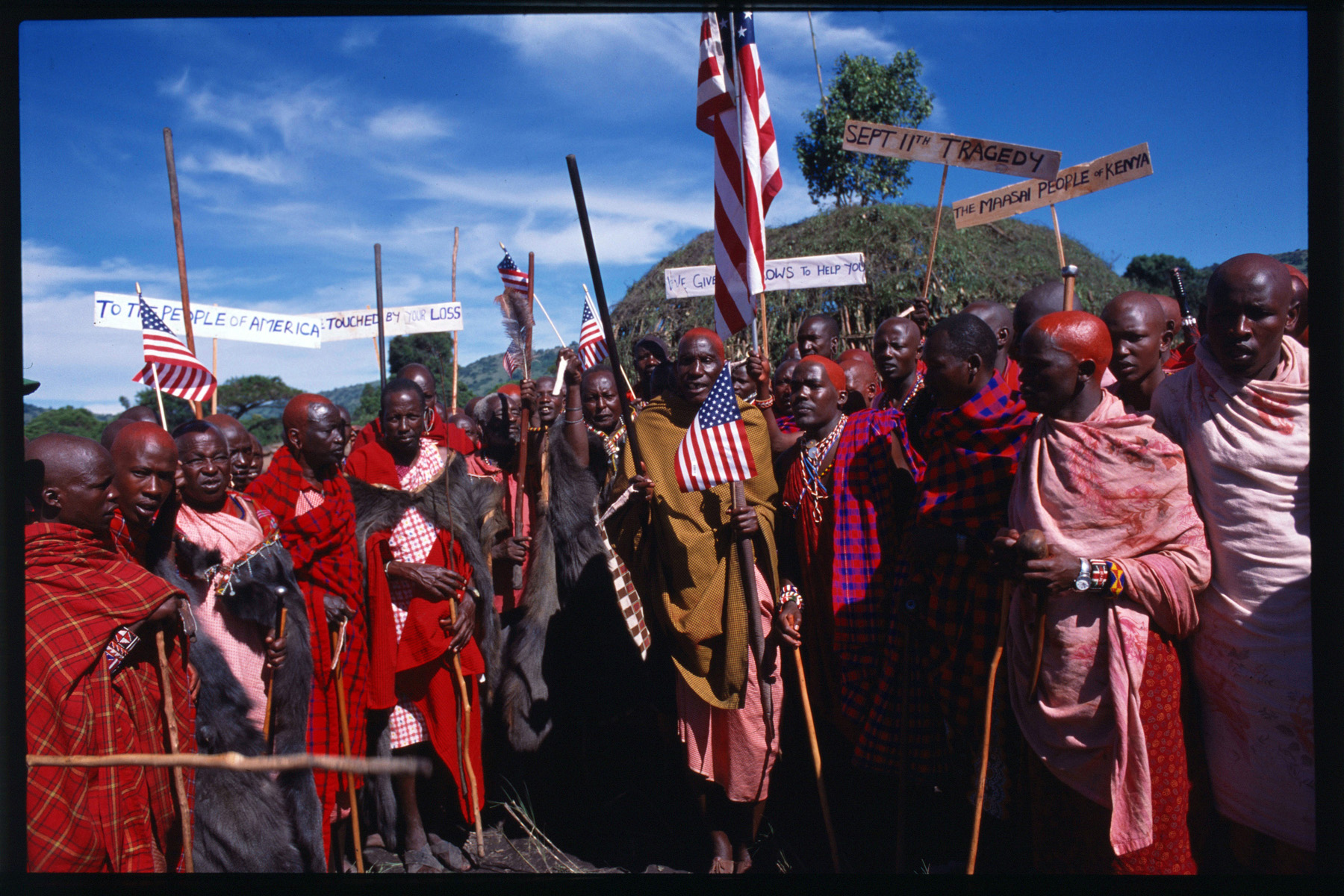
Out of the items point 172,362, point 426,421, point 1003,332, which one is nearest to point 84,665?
point 426,421

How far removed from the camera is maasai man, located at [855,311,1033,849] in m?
3.19

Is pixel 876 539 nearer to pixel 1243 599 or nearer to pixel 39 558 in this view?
pixel 1243 599

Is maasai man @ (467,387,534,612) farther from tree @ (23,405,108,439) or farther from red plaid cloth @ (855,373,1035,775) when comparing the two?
tree @ (23,405,108,439)

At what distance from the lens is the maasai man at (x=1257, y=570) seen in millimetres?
2574

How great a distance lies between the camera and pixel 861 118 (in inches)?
Result: 840

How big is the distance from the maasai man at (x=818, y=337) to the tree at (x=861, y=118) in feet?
52.6

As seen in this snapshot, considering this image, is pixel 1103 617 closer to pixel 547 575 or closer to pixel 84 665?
pixel 547 575

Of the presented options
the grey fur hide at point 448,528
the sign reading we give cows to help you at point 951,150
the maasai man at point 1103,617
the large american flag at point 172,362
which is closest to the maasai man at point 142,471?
the grey fur hide at point 448,528

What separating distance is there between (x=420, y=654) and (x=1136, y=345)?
12.9ft

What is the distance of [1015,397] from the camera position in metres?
3.44

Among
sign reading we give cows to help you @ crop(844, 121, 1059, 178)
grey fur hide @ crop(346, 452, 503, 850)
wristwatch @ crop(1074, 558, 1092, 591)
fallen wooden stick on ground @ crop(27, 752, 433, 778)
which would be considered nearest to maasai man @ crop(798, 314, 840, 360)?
sign reading we give cows to help you @ crop(844, 121, 1059, 178)

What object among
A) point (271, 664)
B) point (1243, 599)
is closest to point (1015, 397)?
point (1243, 599)

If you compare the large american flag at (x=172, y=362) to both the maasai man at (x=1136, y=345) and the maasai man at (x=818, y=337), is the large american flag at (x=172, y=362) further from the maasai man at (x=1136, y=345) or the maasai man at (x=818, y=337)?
A: the maasai man at (x=1136, y=345)

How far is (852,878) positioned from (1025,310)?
3171 mm
